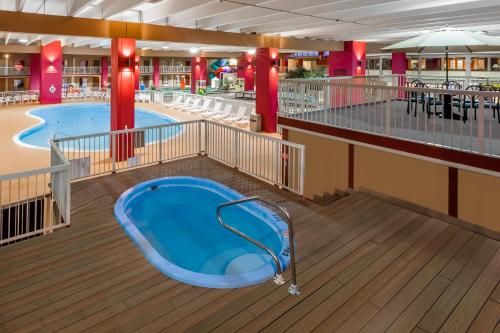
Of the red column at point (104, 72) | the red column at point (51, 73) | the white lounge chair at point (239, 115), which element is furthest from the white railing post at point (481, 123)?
the red column at point (104, 72)

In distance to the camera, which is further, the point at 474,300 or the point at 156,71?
the point at 156,71

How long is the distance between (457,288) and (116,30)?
33.0 ft

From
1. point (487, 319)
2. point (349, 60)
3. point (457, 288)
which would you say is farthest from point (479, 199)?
point (349, 60)

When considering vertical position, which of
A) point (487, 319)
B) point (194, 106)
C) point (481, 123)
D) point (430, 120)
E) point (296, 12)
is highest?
point (296, 12)

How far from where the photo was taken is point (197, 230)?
6.33 m

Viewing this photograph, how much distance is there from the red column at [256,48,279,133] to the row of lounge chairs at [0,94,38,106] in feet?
59.7

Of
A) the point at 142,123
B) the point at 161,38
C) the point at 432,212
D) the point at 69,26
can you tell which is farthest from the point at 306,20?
the point at 142,123

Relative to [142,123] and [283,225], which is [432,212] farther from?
[142,123]

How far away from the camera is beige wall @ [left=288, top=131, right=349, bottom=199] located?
26.0 feet

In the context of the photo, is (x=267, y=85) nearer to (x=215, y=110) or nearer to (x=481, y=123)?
(x=215, y=110)

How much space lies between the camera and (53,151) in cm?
669

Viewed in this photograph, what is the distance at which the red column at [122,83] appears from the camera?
34.4 feet

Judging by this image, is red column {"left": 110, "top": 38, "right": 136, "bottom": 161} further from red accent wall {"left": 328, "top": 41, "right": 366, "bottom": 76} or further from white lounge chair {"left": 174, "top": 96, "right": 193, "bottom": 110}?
white lounge chair {"left": 174, "top": 96, "right": 193, "bottom": 110}

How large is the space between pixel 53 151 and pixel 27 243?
246 centimetres
